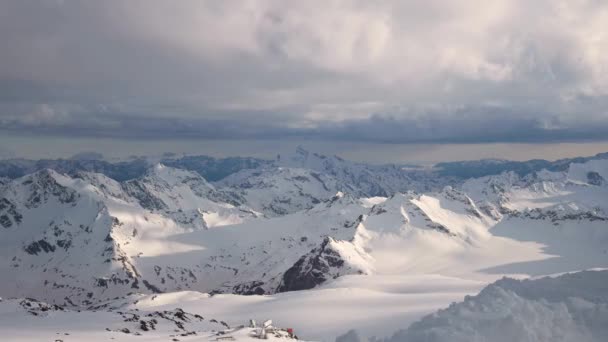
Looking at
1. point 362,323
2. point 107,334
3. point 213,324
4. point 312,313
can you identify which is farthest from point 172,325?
point 312,313

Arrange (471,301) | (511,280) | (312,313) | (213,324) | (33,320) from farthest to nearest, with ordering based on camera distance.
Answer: (312,313), (213,324), (33,320), (511,280), (471,301)

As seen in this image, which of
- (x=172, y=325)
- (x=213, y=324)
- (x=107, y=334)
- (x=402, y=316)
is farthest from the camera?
(x=402, y=316)

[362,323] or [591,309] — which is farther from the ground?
[591,309]

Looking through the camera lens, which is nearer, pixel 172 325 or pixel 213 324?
pixel 172 325

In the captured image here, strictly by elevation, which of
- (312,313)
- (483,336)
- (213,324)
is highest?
(483,336)

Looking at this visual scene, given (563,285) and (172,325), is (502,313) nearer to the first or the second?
(563,285)

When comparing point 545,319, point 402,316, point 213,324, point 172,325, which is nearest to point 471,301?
point 545,319

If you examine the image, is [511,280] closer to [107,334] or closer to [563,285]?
[563,285]
